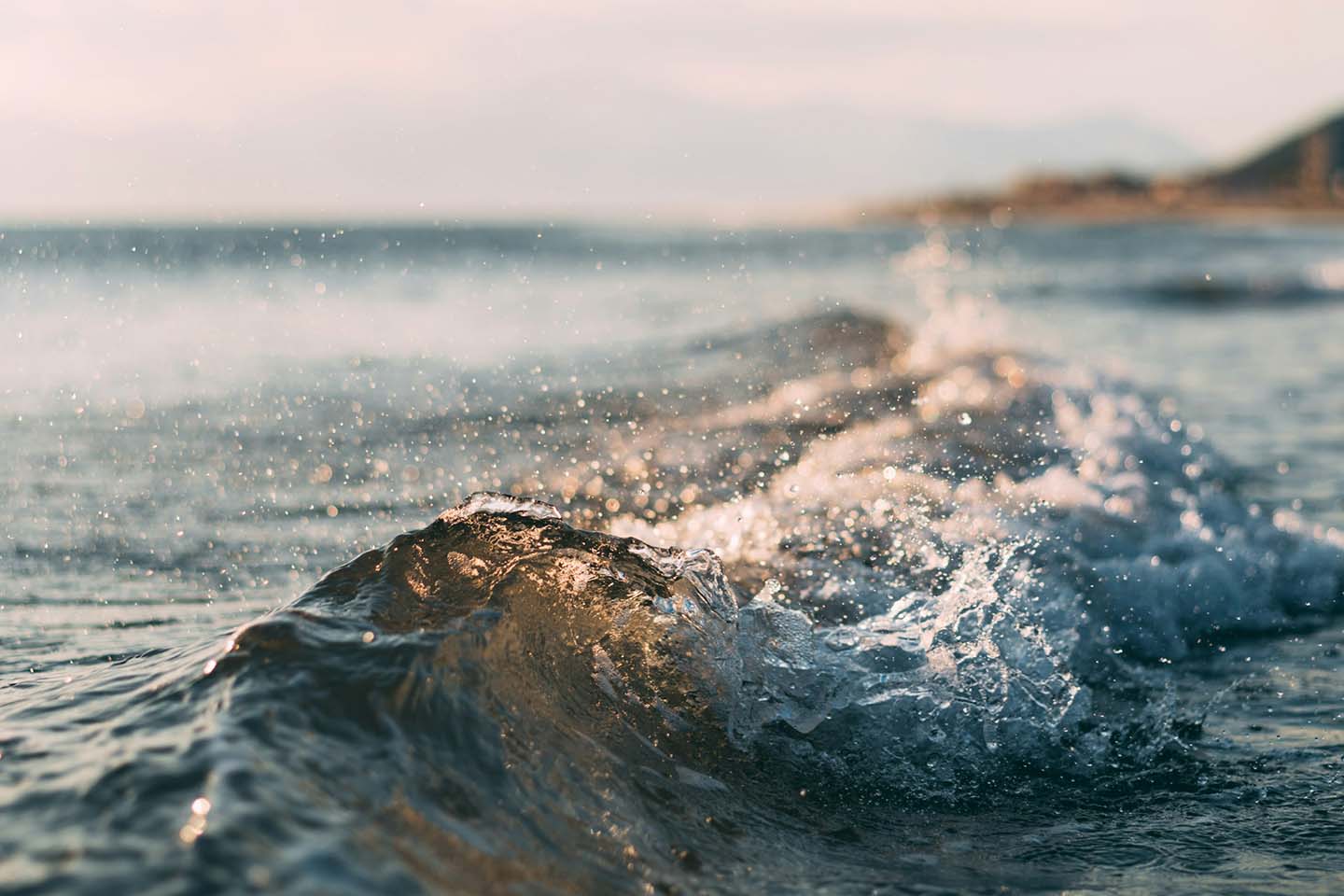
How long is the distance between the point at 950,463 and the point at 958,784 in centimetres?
412

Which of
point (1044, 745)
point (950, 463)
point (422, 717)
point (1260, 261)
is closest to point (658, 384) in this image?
point (950, 463)

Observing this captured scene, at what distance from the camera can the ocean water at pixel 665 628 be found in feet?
9.69

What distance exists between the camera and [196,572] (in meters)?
5.75

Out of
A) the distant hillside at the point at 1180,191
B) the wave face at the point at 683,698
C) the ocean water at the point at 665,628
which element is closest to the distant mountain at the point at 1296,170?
the distant hillside at the point at 1180,191

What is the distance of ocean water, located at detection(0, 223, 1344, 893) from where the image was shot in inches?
116

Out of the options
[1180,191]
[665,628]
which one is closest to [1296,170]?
[1180,191]

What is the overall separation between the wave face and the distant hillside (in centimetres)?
10750

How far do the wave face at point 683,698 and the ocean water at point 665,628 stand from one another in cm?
1

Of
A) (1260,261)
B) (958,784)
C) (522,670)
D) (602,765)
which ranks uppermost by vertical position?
(1260,261)

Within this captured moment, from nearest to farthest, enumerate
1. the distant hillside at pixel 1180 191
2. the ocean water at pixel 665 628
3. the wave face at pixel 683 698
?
the wave face at pixel 683 698
the ocean water at pixel 665 628
the distant hillside at pixel 1180 191

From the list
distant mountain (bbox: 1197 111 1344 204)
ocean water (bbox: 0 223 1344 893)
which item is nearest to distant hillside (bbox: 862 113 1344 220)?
distant mountain (bbox: 1197 111 1344 204)

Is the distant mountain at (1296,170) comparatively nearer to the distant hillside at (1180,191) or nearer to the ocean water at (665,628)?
the distant hillside at (1180,191)

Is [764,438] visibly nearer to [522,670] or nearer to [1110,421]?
[1110,421]

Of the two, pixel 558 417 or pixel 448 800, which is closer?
pixel 448 800
